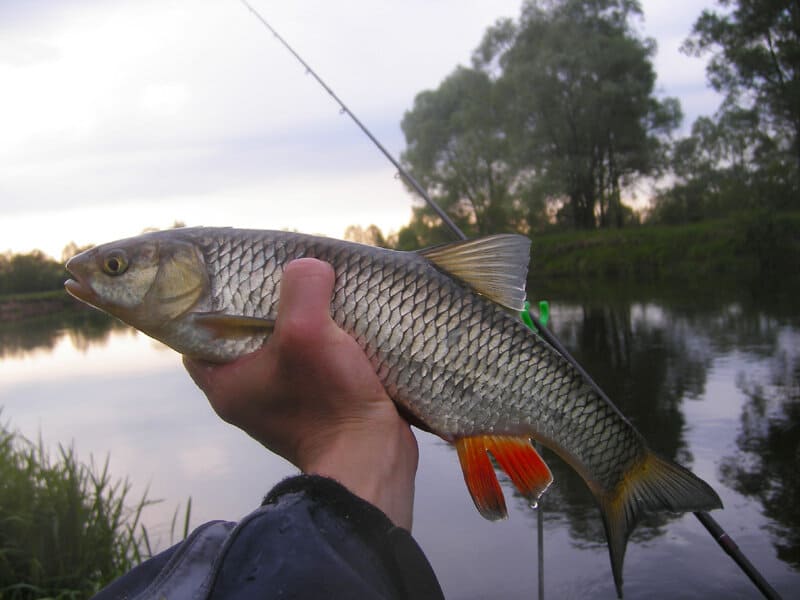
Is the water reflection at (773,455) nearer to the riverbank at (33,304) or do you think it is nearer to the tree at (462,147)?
the tree at (462,147)

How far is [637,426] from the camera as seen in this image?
8672 mm

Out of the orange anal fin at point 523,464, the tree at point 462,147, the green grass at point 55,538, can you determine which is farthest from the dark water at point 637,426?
the tree at point 462,147

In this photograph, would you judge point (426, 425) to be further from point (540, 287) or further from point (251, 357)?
point (540, 287)

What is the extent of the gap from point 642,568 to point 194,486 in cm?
595

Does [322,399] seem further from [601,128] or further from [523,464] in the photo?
[601,128]

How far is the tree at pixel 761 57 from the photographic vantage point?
2333 cm

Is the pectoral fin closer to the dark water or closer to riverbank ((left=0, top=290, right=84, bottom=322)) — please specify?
the dark water

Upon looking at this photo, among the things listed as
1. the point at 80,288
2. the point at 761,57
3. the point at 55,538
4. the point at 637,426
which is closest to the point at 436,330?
the point at 80,288

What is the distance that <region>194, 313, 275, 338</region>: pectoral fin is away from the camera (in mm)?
1491

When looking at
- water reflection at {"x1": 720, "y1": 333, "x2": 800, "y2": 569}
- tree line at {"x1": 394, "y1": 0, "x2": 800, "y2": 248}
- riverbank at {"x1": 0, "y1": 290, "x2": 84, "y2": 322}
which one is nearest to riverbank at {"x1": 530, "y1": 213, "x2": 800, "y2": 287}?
tree line at {"x1": 394, "y1": 0, "x2": 800, "y2": 248}

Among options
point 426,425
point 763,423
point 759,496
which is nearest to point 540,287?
point 763,423

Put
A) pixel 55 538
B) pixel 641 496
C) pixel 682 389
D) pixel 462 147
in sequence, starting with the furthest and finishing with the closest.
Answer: pixel 462 147, pixel 682 389, pixel 55 538, pixel 641 496

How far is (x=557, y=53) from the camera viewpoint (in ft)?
93.2

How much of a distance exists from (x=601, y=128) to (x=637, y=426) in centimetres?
2154
